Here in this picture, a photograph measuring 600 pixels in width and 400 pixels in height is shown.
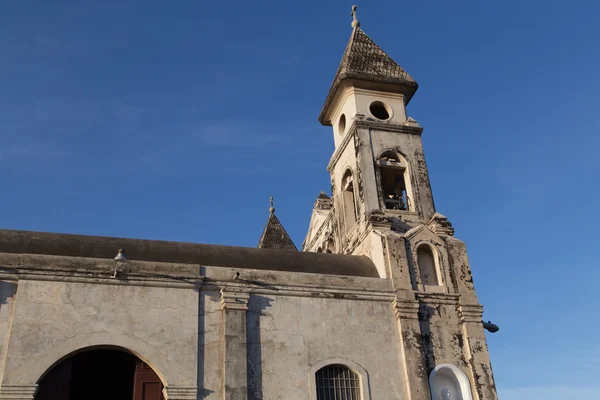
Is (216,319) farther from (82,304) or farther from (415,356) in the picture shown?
(415,356)

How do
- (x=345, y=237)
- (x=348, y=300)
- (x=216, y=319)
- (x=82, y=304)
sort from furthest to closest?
(x=345, y=237)
(x=348, y=300)
(x=216, y=319)
(x=82, y=304)

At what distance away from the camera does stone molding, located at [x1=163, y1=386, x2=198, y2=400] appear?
13.1m

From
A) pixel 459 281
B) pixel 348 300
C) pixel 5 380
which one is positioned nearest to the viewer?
pixel 5 380

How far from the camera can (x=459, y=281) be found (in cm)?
1670

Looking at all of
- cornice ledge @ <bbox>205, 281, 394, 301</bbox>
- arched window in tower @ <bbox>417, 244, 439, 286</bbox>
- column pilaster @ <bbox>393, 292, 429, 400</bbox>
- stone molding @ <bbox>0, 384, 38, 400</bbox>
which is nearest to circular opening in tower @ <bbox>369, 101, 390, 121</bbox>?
arched window in tower @ <bbox>417, 244, 439, 286</bbox>

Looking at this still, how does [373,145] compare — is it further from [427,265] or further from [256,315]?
[256,315]

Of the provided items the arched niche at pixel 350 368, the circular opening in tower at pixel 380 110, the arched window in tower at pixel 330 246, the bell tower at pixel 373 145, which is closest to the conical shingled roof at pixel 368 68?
the bell tower at pixel 373 145

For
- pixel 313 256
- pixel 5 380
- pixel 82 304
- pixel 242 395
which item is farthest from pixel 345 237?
pixel 5 380

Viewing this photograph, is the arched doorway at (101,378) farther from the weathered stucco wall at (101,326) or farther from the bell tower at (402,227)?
the bell tower at (402,227)

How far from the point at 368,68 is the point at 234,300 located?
31.6 ft

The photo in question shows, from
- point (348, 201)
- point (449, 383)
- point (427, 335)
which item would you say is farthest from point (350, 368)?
point (348, 201)

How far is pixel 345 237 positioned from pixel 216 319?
20.0 feet

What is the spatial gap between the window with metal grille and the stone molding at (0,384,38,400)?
6040mm

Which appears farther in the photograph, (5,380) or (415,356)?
(415,356)
